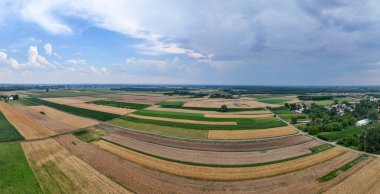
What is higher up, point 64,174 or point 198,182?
point 64,174

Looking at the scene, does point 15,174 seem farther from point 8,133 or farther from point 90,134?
point 8,133

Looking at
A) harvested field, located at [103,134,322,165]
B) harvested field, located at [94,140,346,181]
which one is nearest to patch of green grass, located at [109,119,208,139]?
harvested field, located at [103,134,322,165]

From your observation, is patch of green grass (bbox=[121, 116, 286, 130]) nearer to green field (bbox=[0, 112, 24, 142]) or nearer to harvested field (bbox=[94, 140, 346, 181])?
harvested field (bbox=[94, 140, 346, 181])

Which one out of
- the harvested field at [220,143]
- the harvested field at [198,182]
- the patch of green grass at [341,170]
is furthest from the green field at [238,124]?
the harvested field at [198,182]

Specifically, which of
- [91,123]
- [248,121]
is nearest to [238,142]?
[248,121]

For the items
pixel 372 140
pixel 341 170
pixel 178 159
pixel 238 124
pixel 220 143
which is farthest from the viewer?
pixel 238 124

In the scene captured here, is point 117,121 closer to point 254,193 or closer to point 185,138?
point 185,138

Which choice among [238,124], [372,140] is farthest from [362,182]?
[238,124]
